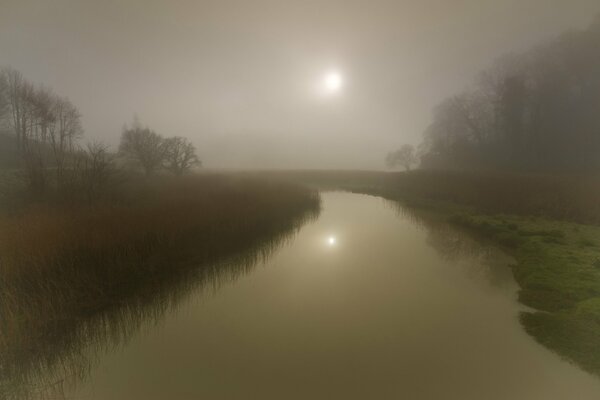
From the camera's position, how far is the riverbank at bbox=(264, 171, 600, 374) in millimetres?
4027

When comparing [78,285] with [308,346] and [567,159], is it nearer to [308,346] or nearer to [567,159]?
[308,346]

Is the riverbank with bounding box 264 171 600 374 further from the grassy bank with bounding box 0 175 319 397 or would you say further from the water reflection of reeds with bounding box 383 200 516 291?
the grassy bank with bounding box 0 175 319 397

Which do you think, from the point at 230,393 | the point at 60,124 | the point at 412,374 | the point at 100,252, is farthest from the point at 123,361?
the point at 60,124

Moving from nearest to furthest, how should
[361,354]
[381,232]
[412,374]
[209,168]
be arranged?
[412,374]
[361,354]
[381,232]
[209,168]

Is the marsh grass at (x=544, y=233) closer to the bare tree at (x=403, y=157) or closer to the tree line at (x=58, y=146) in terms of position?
the bare tree at (x=403, y=157)

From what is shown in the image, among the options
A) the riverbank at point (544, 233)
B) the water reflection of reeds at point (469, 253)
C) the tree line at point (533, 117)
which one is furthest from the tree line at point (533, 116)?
the water reflection of reeds at point (469, 253)

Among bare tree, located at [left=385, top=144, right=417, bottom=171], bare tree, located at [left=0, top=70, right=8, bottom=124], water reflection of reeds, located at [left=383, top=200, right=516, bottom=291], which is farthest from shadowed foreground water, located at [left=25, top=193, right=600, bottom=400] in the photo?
bare tree, located at [left=385, top=144, right=417, bottom=171]

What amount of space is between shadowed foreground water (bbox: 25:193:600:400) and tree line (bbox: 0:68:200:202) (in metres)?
8.15

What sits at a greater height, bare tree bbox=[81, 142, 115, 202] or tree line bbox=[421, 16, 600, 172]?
tree line bbox=[421, 16, 600, 172]

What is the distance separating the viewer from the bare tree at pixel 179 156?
44.0 feet

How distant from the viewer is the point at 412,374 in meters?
3.12

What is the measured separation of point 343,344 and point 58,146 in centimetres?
1510

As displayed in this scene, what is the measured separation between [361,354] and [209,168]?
49.1ft

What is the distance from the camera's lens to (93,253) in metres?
5.36
